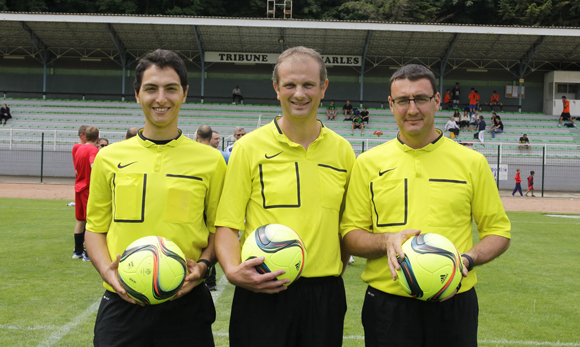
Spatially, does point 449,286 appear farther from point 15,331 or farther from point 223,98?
point 223,98

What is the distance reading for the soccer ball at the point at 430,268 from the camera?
92.7 inches

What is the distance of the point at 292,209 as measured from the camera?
2.67m

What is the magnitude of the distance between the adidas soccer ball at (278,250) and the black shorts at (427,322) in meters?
0.62

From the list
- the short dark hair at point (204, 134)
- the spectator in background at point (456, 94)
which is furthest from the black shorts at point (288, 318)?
the spectator in background at point (456, 94)

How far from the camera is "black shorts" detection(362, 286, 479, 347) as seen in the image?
103 inches

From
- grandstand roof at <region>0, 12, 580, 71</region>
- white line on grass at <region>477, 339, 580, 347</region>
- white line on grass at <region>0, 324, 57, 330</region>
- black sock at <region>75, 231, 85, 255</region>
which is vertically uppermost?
grandstand roof at <region>0, 12, 580, 71</region>

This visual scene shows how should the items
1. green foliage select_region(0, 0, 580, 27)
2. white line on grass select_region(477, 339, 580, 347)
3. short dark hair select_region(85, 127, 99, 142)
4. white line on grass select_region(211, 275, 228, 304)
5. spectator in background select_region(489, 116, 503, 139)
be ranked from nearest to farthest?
white line on grass select_region(477, 339, 580, 347) < white line on grass select_region(211, 275, 228, 304) < short dark hair select_region(85, 127, 99, 142) < spectator in background select_region(489, 116, 503, 139) < green foliage select_region(0, 0, 580, 27)

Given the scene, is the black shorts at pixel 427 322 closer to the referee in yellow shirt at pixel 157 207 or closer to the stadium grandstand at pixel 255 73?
the referee in yellow shirt at pixel 157 207

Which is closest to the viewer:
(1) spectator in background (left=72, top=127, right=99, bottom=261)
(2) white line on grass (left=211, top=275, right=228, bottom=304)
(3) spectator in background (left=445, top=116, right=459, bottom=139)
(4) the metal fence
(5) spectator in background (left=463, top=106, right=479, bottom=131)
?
(2) white line on grass (left=211, top=275, right=228, bottom=304)

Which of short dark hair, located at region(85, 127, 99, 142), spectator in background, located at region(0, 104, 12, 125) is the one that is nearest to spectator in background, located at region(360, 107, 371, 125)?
spectator in background, located at region(0, 104, 12, 125)

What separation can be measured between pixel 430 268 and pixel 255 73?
107 feet

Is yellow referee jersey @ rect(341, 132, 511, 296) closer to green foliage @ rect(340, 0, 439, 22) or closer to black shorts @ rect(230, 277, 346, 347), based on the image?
black shorts @ rect(230, 277, 346, 347)

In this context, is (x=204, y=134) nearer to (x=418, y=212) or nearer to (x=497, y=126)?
(x=418, y=212)

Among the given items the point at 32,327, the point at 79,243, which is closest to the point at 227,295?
the point at 32,327
